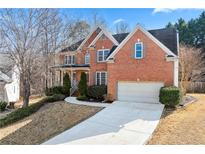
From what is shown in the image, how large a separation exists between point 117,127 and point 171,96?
453 cm

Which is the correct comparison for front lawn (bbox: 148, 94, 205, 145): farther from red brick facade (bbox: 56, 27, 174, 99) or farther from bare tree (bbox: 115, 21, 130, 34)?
bare tree (bbox: 115, 21, 130, 34)

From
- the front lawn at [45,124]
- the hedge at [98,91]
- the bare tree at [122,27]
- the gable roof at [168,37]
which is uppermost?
the bare tree at [122,27]

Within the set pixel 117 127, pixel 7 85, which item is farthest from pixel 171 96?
pixel 7 85

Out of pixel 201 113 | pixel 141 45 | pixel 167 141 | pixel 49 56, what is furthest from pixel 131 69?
pixel 49 56

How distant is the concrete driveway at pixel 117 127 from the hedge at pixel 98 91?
11.1 feet

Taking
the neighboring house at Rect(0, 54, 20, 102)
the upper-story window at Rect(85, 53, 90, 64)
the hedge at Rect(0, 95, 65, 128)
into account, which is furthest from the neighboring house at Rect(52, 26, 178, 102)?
the neighboring house at Rect(0, 54, 20, 102)

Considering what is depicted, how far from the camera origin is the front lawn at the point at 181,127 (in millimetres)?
10500

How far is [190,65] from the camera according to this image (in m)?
27.7

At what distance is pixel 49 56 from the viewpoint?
24.6 m

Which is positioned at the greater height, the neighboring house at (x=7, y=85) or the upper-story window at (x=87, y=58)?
the upper-story window at (x=87, y=58)

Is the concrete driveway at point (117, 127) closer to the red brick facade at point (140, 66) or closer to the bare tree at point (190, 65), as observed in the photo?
the red brick facade at point (140, 66)

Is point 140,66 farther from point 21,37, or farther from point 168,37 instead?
point 21,37

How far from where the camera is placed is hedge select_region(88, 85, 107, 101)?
19.7 m

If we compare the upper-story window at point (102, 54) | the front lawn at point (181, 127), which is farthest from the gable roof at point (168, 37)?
the upper-story window at point (102, 54)
